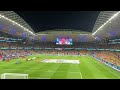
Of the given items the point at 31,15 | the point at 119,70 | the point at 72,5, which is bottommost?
the point at 119,70

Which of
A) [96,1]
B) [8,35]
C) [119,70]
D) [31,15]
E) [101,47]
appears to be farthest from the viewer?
[101,47]

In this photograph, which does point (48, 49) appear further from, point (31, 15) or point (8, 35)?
point (31, 15)

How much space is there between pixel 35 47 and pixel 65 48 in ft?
40.0

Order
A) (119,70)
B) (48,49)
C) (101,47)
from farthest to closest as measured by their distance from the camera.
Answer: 1. (48,49)
2. (101,47)
3. (119,70)

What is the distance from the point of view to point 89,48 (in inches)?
3410

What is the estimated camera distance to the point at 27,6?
334 inches

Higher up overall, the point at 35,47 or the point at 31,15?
the point at 31,15

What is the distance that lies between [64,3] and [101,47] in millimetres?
75803

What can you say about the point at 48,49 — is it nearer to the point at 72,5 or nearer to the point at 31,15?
the point at 31,15
